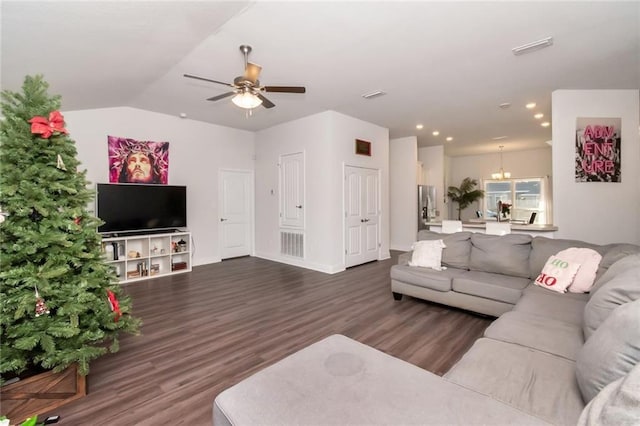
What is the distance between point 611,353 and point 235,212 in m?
6.41

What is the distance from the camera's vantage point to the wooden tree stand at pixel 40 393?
1.71m

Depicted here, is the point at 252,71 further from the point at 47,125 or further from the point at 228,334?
the point at 228,334

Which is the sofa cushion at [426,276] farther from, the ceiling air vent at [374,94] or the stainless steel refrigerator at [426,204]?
the stainless steel refrigerator at [426,204]

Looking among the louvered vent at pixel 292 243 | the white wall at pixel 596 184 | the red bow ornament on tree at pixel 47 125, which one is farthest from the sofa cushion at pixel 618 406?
the louvered vent at pixel 292 243

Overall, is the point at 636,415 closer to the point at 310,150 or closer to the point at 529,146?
the point at 310,150

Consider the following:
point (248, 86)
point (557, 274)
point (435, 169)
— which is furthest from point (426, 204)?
point (248, 86)

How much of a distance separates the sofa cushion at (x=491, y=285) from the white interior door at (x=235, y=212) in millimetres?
4857

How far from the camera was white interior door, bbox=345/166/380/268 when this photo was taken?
18.8ft

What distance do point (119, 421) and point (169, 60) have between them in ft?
11.1

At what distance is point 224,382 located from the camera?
2.14 metres

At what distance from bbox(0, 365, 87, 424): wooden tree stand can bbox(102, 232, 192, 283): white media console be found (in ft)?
10.2

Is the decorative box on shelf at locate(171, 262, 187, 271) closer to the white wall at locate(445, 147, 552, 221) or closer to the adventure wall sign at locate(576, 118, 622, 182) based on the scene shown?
the adventure wall sign at locate(576, 118, 622, 182)

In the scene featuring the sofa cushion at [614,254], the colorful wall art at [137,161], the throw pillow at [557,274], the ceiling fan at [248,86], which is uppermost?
the ceiling fan at [248,86]

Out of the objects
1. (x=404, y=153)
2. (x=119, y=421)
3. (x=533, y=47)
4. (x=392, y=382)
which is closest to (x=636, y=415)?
(x=392, y=382)
